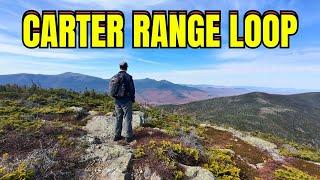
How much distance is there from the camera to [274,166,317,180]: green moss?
19.4 m

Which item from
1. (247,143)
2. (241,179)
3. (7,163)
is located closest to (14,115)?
(7,163)

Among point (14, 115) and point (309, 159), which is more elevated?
point (14, 115)

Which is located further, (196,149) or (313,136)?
(313,136)

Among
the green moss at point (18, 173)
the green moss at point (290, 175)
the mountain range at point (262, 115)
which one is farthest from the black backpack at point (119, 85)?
the mountain range at point (262, 115)

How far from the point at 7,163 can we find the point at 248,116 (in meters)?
109

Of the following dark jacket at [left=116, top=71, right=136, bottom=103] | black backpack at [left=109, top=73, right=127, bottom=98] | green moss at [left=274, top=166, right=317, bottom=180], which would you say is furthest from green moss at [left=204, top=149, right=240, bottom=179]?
black backpack at [left=109, top=73, right=127, bottom=98]

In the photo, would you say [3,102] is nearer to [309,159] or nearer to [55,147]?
[55,147]

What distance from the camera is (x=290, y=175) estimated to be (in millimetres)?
19703

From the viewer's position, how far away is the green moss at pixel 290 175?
19422mm

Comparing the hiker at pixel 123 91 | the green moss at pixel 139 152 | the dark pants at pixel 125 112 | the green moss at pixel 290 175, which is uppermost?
the hiker at pixel 123 91

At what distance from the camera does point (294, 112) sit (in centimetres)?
13638

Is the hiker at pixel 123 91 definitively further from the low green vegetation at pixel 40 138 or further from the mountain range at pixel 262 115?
the mountain range at pixel 262 115

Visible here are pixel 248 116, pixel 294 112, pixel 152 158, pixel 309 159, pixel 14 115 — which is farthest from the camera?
pixel 294 112

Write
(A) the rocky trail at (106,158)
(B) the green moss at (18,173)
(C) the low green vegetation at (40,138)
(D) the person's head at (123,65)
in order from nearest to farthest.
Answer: (B) the green moss at (18,173)
(C) the low green vegetation at (40,138)
(A) the rocky trail at (106,158)
(D) the person's head at (123,65)
